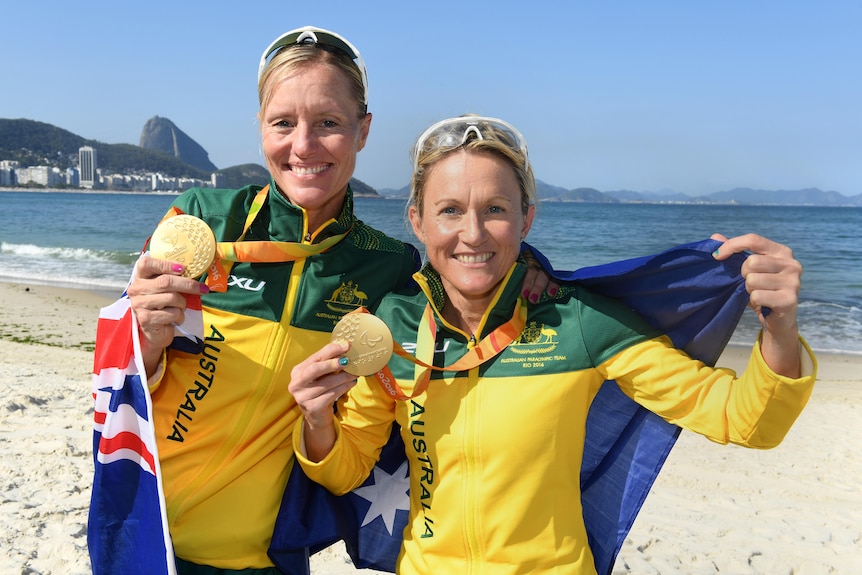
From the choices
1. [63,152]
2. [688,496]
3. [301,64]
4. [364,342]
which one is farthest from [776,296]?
[63,152]

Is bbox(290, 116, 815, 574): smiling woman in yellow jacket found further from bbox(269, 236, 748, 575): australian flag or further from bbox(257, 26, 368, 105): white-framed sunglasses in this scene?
bbox(257, 26, 368, 105): white-framed sunglasses

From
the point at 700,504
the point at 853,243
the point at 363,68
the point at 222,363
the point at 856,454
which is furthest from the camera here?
the point at 853,243

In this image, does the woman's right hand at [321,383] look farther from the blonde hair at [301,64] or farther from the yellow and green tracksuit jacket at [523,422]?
the blonde hair at [301,64]

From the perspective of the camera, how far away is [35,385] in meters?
7.91

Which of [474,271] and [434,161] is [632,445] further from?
[434,161]

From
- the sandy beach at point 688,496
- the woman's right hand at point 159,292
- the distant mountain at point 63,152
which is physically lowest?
the sandy beach at point 688,496

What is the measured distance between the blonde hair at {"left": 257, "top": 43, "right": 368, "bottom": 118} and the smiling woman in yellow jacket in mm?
392

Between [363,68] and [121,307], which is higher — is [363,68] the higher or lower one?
the higher one

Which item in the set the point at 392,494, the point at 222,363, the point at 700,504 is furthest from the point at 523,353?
the point at 700,504

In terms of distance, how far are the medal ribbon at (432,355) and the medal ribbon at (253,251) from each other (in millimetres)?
384

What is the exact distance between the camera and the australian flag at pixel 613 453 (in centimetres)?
243

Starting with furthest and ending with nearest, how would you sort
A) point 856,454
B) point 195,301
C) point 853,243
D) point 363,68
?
point 853,243 → point 856,454 → point 363,68 → point 195,301

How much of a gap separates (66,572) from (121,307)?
2651mm

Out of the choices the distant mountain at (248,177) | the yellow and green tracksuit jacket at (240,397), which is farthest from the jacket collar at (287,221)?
the distant mountain at (248,177)
